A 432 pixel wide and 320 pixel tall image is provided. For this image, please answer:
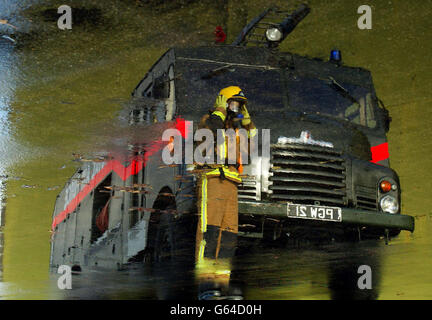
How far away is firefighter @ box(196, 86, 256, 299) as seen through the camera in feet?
19.0

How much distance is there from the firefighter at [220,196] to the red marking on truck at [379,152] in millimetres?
2531

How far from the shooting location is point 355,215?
6.70 metres

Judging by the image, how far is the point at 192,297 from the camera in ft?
22.7

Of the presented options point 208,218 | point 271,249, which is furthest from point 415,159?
point 208,218

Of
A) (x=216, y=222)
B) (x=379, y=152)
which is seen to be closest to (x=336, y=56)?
(x=379, y=152)

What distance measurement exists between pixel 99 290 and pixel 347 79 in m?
4.20

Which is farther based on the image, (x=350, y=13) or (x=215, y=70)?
(x=350, y=13)

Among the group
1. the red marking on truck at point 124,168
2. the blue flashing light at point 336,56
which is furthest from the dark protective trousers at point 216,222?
the blue flashing light at point 336,56

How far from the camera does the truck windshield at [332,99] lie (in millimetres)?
7703

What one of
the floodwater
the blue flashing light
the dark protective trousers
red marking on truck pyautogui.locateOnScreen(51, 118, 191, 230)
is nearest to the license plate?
the dark protective trousers

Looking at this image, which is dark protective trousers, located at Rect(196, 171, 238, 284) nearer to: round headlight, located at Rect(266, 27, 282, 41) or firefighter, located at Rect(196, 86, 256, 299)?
firefighter, located at Rect(196, 86, 256, 299)

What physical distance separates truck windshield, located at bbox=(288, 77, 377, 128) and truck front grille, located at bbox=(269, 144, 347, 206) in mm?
851

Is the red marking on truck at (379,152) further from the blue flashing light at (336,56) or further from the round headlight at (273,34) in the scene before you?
the round headlight at (273,34)

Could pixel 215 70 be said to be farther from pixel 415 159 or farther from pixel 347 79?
pixel 415 159
